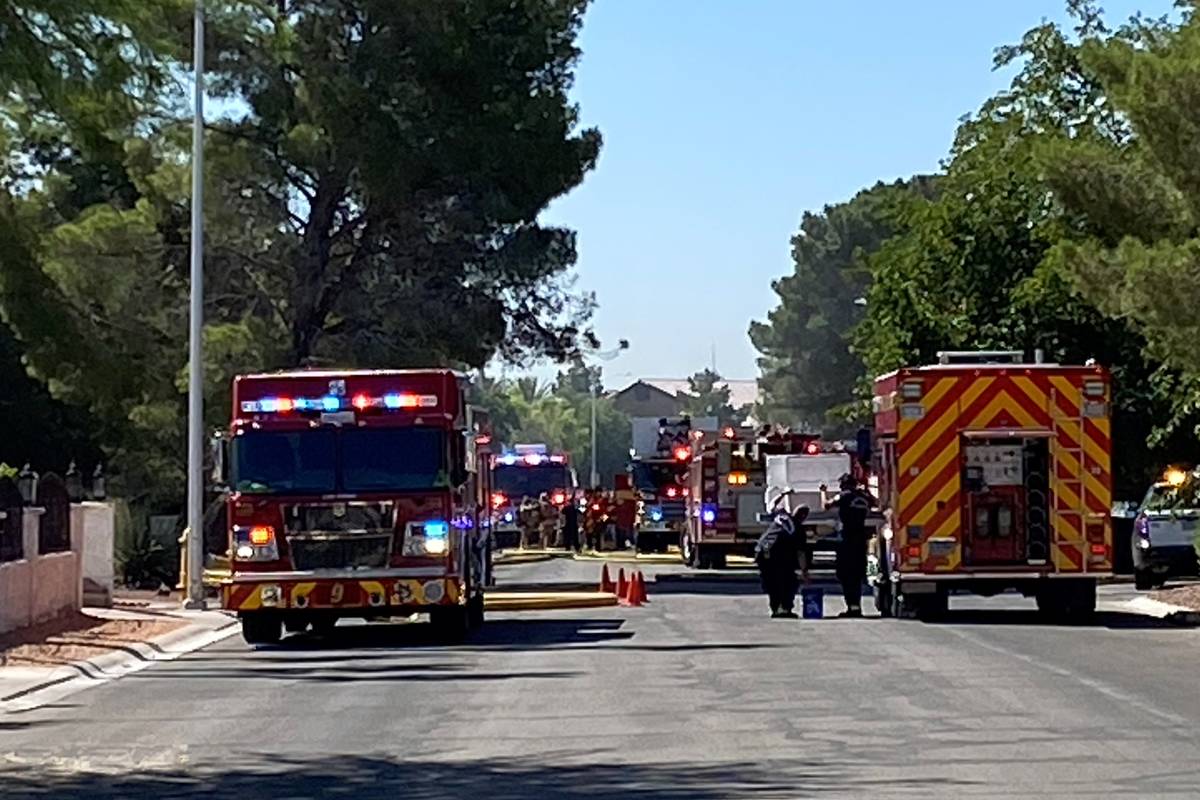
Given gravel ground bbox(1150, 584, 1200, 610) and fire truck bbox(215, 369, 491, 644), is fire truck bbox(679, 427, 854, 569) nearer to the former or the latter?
gravel ground bbox(1150, 584, 1200, 610)

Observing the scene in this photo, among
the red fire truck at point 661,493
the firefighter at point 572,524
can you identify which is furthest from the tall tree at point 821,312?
the red fire truck at point 661,493

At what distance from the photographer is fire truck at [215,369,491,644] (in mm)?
25078

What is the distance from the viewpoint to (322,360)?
44.0 meters

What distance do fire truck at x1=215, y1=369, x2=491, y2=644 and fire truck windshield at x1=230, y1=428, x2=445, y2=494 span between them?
0.01 metres

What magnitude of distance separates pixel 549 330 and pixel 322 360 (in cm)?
515

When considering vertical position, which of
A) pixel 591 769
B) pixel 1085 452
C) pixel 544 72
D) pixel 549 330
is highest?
pixel 544 72

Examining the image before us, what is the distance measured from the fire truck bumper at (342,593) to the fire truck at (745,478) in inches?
764

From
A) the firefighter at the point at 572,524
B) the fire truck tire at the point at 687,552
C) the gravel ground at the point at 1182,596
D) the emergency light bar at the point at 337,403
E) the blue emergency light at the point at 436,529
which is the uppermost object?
the emergency light bar at the point at 337,403

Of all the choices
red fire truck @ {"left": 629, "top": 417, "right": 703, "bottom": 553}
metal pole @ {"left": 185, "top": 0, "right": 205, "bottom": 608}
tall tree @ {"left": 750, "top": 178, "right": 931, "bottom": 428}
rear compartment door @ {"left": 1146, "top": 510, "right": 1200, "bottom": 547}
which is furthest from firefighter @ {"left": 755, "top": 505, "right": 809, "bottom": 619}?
tall tree @ {"left": 750, "top": 178, "right": 931, "bottom": 428}

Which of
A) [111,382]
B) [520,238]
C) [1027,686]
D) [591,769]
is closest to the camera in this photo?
[591,769]

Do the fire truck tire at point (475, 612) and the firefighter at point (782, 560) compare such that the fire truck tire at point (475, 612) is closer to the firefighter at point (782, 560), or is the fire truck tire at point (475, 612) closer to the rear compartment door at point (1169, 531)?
the firefighter at point (782, 560)

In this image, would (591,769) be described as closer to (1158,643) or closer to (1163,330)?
(1158,643)

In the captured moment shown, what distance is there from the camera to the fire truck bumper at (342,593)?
82.3 feet

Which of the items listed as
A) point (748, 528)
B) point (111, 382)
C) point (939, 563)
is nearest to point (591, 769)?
point (939, 563)
